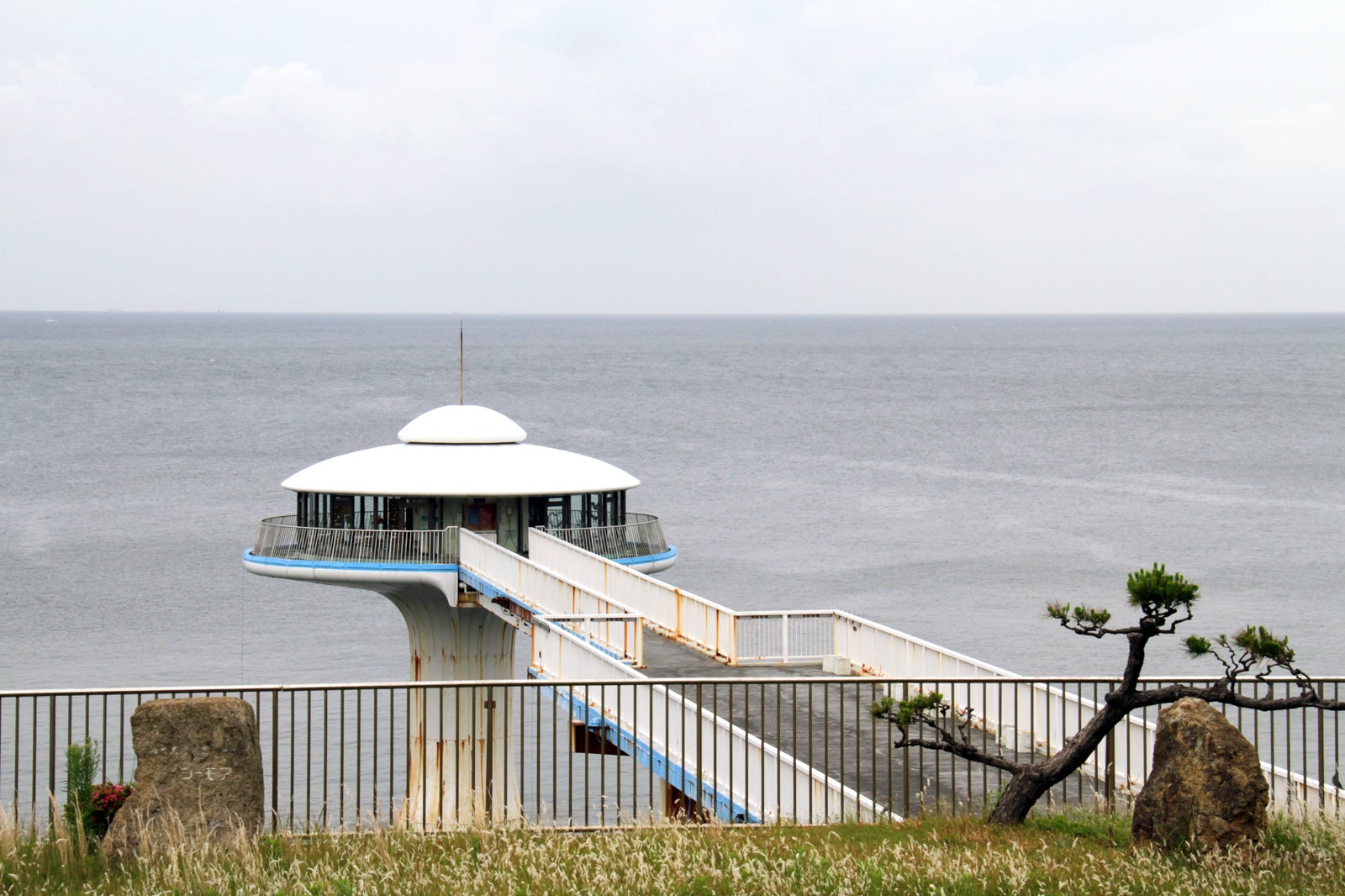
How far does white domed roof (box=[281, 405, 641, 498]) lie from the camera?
3453cm

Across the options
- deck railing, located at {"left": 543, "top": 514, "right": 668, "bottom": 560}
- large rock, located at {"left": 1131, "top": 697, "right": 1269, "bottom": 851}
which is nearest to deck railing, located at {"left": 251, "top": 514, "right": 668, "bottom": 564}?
deck railing, located at {"left": 543, "top": 514, "right": 668, "bottom": 560}

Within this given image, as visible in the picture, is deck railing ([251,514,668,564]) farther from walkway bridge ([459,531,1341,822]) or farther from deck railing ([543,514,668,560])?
Answer: walkway bridge ([459,531,1341,822])

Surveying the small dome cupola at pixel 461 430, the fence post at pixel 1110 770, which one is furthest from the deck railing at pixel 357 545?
the fence post at pixel 1110 770

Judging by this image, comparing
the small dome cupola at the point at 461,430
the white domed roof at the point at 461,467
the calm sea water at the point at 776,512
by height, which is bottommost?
the calm sea water at the point at 776,512

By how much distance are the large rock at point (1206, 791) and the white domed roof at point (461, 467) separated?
23517 mm

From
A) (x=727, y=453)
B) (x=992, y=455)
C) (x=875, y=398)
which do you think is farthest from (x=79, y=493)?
(x=875, y=398)

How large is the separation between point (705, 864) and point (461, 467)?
2444 cm

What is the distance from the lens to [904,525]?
74.8 metres

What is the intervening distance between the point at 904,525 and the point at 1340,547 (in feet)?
57.1

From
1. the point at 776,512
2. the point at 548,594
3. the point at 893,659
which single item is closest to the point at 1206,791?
the point at 893,659

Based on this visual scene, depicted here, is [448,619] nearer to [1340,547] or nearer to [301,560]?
[301,560]

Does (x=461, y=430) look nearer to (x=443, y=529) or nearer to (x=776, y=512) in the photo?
(x=443, y=529)

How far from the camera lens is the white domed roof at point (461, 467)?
34.5 m

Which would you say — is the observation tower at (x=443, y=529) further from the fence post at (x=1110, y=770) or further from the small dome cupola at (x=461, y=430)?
the fence post at (x=1110, y=770)
